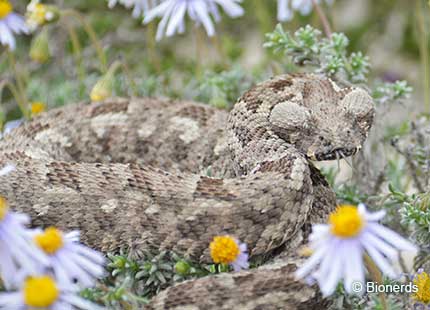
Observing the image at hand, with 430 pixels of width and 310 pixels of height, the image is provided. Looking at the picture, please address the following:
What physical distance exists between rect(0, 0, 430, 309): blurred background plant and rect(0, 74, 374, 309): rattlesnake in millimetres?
175

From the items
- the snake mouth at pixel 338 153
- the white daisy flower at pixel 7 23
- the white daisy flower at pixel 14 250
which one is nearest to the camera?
the white daisy flower at pixel 14 250

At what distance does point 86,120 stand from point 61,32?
2.28 metres

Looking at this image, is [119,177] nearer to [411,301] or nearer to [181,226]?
[181,226]

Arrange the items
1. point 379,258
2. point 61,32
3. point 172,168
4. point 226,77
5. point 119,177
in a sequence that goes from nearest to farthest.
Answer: point 379,258 → point 119,177 → point 172,168 → point 226,77 → point 61,32

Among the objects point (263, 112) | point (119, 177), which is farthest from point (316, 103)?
point (119, 177)

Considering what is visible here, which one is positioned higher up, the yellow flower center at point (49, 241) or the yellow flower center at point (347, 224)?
the yellow flower center at point (347, 224)

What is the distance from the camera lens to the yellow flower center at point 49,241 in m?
2.62

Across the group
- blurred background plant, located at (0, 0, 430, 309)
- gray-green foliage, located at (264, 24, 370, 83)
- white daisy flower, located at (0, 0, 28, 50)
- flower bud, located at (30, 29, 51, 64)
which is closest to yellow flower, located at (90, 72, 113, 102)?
blurred background plant, located at (0, 0, 430, 309)

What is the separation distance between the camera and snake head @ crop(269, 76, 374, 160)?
11.8 feet

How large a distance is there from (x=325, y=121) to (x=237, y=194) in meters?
0.62

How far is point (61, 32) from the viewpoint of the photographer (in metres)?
6.78


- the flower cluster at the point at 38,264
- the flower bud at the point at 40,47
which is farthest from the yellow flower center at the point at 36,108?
the flower cluster at the point at 38,264

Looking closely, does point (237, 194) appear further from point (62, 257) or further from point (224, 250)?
point (62, 257)

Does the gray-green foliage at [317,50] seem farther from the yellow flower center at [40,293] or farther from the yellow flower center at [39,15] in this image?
the yellow flower center at [40,293]
